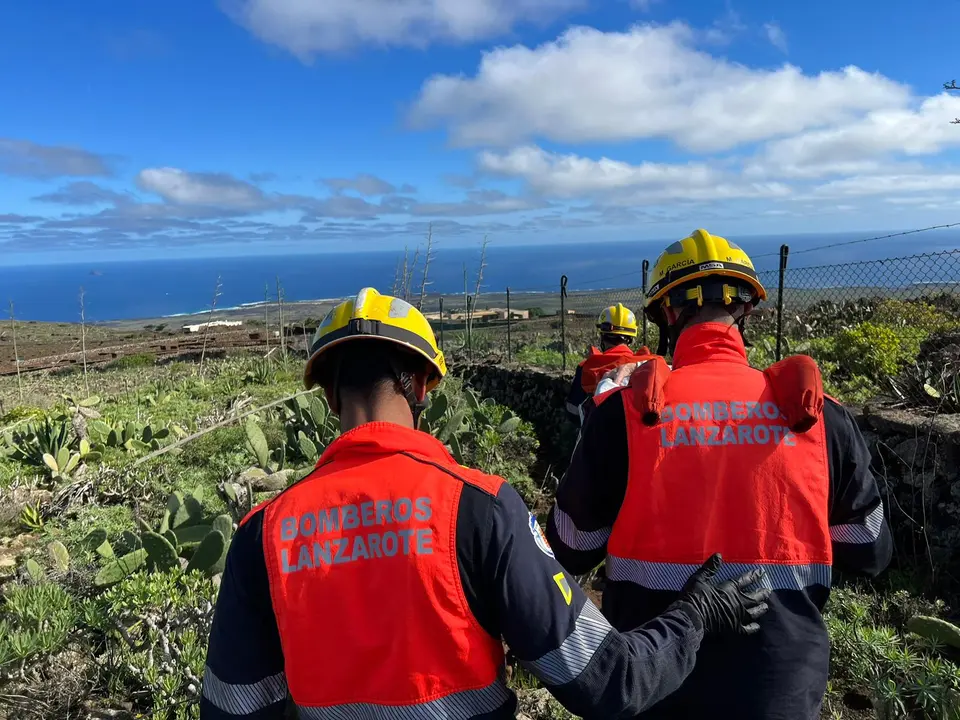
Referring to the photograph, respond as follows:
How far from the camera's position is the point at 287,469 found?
256 inches

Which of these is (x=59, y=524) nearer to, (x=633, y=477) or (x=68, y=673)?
(x=68, y=673)

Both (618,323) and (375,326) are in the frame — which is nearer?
(375,326)

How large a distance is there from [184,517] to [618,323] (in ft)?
13.7

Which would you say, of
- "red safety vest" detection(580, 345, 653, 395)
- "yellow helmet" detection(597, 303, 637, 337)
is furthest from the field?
"yellow helmet" detection(597, 303, 637, 337)

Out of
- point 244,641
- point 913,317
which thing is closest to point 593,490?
point 244,641

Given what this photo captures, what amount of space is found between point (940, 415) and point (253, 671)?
5.48m

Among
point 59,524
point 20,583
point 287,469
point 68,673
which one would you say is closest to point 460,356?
point 287,469

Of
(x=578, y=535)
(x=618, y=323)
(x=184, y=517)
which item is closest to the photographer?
(x=578, y=535)

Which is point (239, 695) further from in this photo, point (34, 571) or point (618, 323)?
point (618, 323)

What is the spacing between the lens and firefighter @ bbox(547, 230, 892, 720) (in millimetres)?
1779

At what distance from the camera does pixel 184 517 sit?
4.60 metres

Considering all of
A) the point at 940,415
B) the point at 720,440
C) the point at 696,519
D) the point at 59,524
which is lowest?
the point at 59,524

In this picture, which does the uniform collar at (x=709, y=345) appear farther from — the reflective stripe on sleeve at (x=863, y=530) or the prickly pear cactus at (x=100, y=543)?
the prickly pear cactus at (x=100, y=543)

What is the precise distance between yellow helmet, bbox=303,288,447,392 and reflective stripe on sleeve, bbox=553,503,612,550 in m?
0.67
